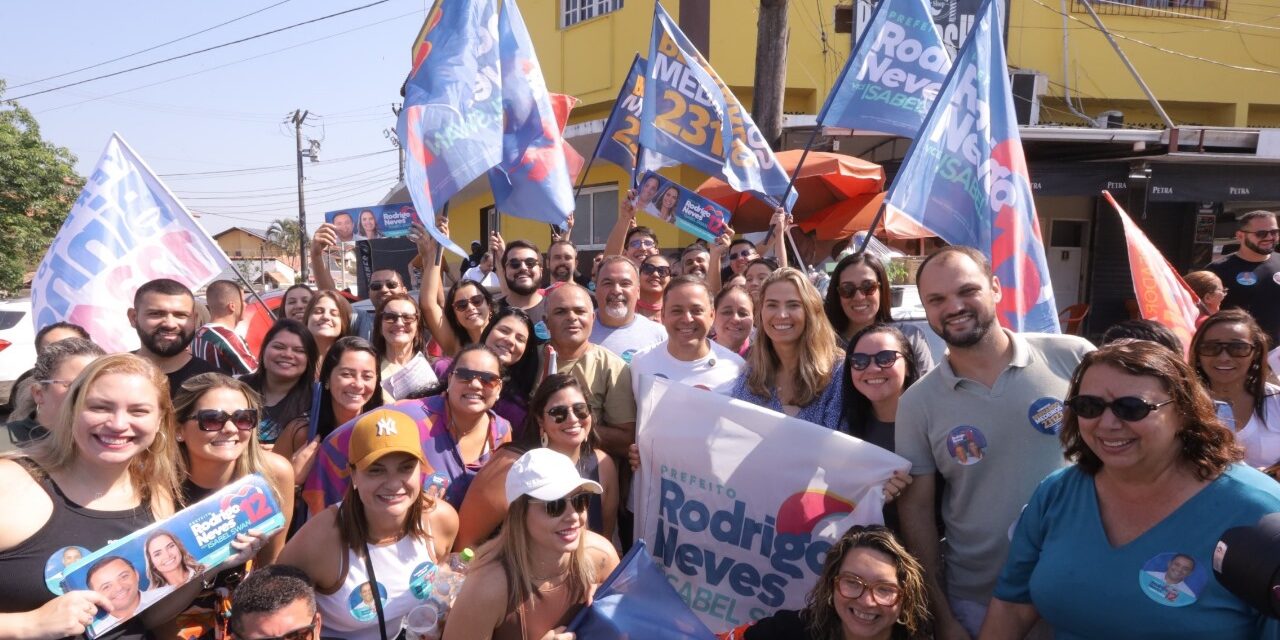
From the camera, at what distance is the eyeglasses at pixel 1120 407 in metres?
2.18

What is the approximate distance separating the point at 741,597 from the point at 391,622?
1.38m

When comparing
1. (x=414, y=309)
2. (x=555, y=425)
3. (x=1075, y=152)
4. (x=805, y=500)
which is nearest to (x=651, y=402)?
(x=555, y=425)

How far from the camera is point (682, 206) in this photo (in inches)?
253

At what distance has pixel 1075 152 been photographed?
11445 mm

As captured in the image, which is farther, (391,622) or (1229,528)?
(391,622)

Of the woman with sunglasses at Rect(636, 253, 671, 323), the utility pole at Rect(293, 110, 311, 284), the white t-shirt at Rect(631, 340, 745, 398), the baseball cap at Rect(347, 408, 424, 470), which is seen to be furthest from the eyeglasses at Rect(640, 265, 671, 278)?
the utility pole at Rect(293, 110, 311, 284)

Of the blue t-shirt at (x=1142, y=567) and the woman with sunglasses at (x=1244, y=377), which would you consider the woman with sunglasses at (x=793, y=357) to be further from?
the woman with sunglasses at (x=1244, y=377)

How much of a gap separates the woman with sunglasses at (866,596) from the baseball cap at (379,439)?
1431 millimetres

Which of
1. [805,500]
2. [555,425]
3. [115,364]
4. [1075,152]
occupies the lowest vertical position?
[805,500]

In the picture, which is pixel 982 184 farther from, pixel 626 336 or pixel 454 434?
pixel 454 434

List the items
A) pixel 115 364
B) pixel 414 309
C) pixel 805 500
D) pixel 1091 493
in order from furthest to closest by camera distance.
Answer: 1. pixel 414 309
2. pixel 805 500
3. pixel 115 364
4. pixel 1091 493

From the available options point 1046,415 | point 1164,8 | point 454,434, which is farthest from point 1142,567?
point 1164,8

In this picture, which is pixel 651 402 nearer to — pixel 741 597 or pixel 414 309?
pixel 741 597

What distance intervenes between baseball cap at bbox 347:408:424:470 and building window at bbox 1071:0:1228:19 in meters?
17.2
